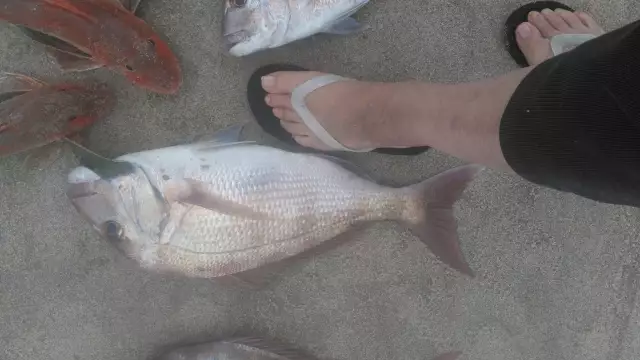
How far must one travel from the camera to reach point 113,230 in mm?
1500

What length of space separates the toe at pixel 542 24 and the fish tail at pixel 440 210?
1.74 ft

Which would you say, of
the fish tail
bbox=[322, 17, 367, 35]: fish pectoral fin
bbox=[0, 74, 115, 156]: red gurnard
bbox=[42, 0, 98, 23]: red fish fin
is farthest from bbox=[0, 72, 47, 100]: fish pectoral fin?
the fish tail

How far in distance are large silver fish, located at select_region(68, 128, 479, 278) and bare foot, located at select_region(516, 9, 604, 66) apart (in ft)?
1.52

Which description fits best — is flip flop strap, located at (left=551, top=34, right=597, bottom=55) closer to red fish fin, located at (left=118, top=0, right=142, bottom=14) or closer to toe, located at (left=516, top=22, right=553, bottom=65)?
toe, located at (left=516, top=22, right=553, bottom=65)

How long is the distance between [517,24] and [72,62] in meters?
1.40

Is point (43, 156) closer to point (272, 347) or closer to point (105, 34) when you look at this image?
point (105, 34)

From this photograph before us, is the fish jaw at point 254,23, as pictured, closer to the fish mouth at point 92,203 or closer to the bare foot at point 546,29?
the fish mouth at point 92,203

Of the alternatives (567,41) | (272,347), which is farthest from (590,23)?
(272,347)

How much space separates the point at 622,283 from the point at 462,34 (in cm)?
102

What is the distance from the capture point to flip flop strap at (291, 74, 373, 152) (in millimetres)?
1701

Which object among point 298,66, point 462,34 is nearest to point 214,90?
point 298,66

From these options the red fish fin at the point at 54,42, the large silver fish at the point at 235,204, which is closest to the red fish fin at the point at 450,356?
the large silver fish at the point at 235,204

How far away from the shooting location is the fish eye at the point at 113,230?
4.91 feet

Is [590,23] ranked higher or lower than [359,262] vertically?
higher
